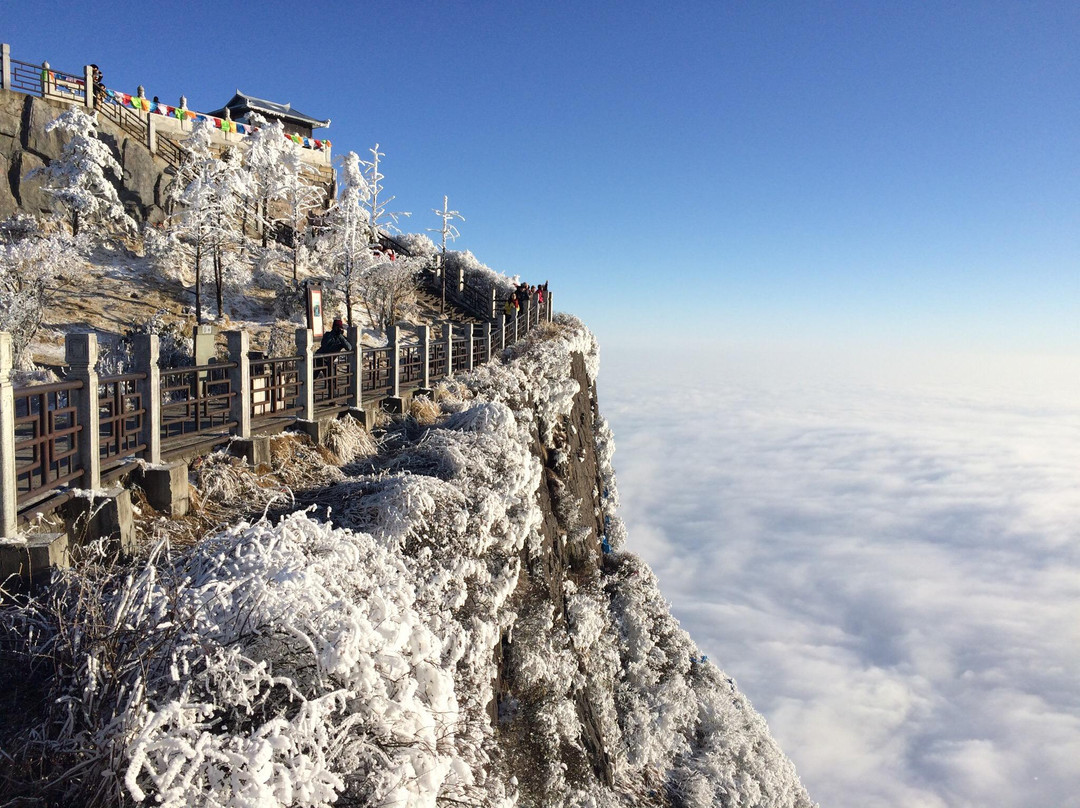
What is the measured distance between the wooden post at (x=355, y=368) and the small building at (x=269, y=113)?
38924mm

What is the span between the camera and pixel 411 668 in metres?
3.31

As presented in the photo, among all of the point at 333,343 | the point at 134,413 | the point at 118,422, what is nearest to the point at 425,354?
the point at 333,343

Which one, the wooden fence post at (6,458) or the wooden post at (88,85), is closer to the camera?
the wooden fence post at (6,458)

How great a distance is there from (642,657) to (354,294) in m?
21.5

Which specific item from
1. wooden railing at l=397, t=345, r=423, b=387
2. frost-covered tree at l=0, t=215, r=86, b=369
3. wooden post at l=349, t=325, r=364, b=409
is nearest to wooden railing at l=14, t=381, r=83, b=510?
wooden post at l=349, t=325, r=364, b=409

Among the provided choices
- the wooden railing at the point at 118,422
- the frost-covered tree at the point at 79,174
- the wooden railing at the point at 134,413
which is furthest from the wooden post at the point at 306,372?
the frost-covered tree at the point at 79,174

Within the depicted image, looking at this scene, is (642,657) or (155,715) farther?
(642,657)

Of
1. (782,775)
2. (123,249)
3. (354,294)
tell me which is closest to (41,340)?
(123,249)

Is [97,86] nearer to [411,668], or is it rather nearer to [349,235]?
[349,235]

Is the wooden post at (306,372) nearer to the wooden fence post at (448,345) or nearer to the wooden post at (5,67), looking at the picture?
the wooden fence post at (448,345)

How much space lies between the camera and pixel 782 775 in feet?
44.0

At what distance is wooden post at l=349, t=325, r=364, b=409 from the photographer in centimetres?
991

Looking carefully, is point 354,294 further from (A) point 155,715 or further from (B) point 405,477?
(A) point 155,715

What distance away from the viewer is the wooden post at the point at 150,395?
5781 millimetres
